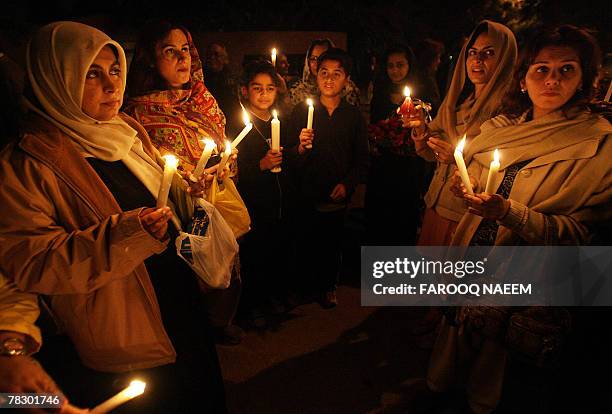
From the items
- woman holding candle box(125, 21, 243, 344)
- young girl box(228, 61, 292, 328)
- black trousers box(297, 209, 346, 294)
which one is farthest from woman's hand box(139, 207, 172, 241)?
black trousers box(297, 209, 346, 294)

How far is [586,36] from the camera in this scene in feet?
5.98

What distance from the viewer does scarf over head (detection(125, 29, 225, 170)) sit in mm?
2287

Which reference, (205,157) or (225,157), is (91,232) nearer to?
(205,157)

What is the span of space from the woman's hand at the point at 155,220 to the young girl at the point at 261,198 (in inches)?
55.0

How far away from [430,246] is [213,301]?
5.31 feet

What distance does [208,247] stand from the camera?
1720 millimetres

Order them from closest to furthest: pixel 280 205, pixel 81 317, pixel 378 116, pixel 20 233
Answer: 1. pixel 20 233
2. pixel 81 317
3. pixel 280 205
4. pixel 378 116

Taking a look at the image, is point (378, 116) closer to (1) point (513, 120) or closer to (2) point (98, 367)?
(1) point (513, 120)

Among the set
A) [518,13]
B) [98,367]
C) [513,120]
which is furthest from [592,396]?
[518,13]

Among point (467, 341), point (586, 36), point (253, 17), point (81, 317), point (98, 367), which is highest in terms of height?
point (253, 17)

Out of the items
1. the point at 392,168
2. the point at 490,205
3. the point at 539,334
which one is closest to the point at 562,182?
the point at 490,205

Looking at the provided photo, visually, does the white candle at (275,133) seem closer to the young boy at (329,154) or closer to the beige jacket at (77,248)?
the young boy at (329,154)

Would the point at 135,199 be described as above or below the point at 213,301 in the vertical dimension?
above

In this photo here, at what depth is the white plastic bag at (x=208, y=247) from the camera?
1.68 meters
